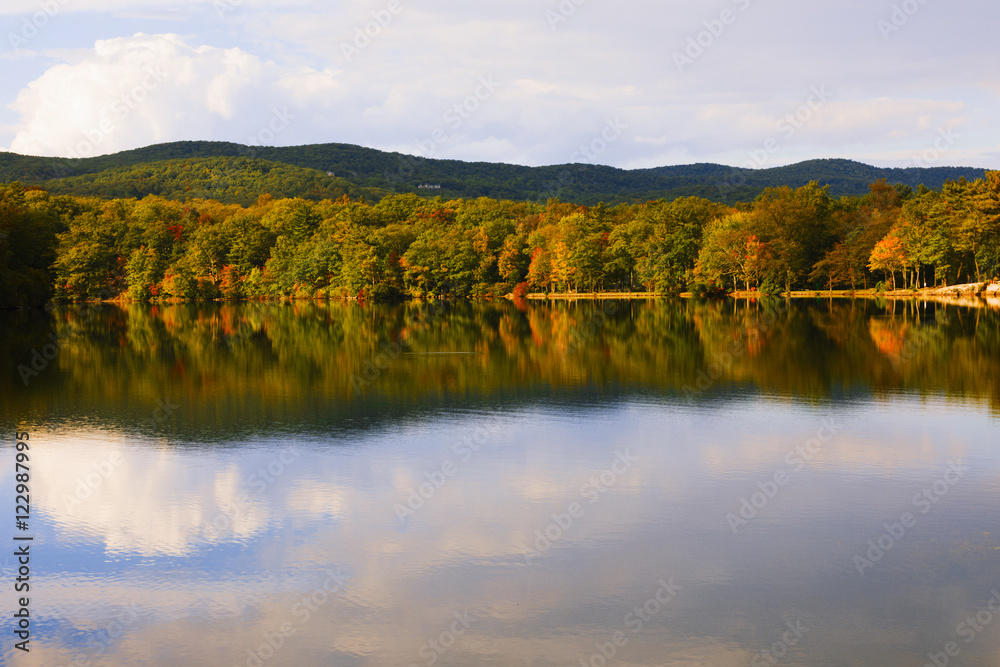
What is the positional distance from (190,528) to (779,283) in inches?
3282

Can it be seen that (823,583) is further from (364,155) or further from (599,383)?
(364,155)

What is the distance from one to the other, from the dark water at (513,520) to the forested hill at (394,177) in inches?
5180

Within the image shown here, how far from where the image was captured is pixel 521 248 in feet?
318

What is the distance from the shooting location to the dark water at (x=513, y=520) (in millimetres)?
6941

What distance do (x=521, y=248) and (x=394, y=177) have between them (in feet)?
279

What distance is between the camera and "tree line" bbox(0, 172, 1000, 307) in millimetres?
77438

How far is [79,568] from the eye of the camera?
8.49 metres

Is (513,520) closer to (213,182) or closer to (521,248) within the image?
(521,248)

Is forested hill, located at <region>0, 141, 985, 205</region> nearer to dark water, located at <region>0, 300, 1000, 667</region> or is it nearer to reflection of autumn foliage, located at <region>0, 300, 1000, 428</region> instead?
reflection of autumn foliage, located at <region>0, 300, 1000, 428</region>

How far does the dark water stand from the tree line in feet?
198

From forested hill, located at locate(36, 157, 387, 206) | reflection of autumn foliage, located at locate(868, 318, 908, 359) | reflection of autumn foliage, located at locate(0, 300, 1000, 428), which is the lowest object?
reflection of autumn foliage, located at locate(868, 318, 908, 359)

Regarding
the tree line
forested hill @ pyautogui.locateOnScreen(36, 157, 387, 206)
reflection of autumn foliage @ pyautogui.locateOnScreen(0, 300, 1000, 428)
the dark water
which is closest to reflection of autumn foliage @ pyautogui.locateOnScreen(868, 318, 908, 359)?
reflection of autumn foliage @ pyautogui.locateOnScreen(0, 300, 1000, 428)

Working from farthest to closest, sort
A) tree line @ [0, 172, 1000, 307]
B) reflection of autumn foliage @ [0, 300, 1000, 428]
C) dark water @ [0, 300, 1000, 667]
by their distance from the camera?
1. tree line @ [0, 172, 1000, 307]
2. reflection of autumn foliage @ [0, 300, 1000, 428]
3. dark water @ [0, 300, 1000, 667]

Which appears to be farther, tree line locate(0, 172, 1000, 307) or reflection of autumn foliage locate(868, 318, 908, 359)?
tree line locate(0, 172, 1000, 307)
